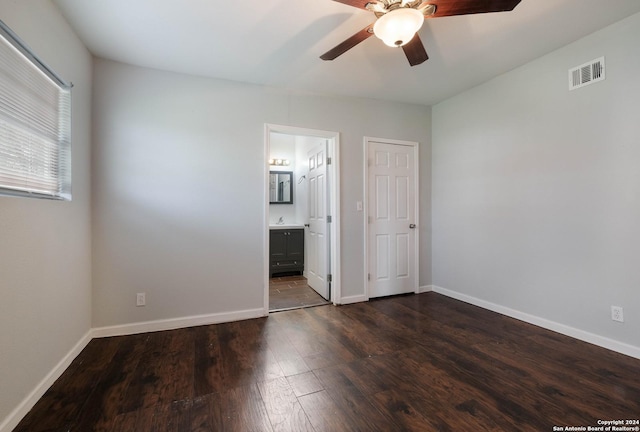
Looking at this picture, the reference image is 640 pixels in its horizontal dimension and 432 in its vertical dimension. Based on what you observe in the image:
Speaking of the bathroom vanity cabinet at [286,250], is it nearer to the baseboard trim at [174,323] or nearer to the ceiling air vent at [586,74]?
the baseboard trim at [174,323]

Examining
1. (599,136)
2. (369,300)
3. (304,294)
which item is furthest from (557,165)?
(304,294)

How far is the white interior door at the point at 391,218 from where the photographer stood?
3.56 meters

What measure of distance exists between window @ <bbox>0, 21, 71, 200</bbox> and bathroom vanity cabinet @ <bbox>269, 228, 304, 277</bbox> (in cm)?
299

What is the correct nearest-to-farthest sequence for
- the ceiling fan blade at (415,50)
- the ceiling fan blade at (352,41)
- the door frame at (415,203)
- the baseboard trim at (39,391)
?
the baseboard trim at (39,391)
the ceiling fan blade at (352,41)
the ceiling fan blade at (415,50)
the door frame at (415,203)

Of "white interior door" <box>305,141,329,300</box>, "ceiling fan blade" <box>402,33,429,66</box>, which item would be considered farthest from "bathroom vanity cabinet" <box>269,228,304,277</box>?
"ceiling fan blade" <box>402,33,429,66</box>

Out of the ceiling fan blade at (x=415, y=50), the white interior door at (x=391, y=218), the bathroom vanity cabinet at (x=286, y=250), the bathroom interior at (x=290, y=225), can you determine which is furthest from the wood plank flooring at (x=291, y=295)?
the ceiling fan blade at (x=415, y=50)

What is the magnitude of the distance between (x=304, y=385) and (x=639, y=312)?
8.35 ft

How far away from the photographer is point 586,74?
2.32 metres

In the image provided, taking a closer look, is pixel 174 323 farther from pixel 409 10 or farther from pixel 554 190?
pixel 554 190

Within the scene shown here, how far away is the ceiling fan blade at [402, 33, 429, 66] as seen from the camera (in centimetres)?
181

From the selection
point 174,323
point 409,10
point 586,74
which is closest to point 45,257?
point 174,323

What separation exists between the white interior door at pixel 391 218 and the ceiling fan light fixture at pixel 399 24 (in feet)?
6.42

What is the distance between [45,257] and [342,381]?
209cm

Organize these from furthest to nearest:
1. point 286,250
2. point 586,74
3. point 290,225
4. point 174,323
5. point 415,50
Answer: point 290,225 → point 286,250 → point 174,323 → point 586,74 → point 415,50
